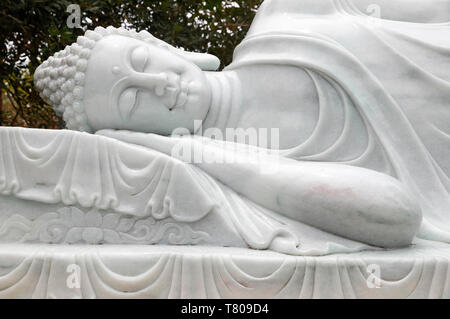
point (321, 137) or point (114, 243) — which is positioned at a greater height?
point (321, 137)

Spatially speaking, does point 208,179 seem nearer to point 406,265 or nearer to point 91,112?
point 91,112

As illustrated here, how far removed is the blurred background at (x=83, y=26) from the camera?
4.57 meters

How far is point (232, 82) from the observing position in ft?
9.56

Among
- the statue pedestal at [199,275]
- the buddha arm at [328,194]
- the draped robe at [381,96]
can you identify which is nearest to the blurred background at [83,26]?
the draped robe at [381,96]

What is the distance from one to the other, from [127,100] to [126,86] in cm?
7

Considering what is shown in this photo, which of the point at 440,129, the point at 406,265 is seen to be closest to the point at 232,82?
the point at 440,129

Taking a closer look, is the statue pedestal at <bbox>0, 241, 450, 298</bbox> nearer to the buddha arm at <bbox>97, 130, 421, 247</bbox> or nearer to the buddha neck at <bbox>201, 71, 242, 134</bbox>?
the buddha arm at <bbox>97, 130, 421, 247</bbox>

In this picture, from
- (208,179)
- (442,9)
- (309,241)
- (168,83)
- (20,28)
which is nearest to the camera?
(309,241)

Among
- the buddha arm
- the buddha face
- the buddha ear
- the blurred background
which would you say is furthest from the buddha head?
the blurred background

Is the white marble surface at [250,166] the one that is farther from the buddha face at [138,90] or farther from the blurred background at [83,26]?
the blurred background at [83,26]

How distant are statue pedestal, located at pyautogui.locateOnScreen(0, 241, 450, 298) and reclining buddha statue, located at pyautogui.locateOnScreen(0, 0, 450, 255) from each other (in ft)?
0.43

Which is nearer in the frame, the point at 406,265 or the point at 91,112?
the point at 406,265

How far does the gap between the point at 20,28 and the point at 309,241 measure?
3.60 meters

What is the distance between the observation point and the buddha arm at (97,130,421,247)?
2.24 metres
